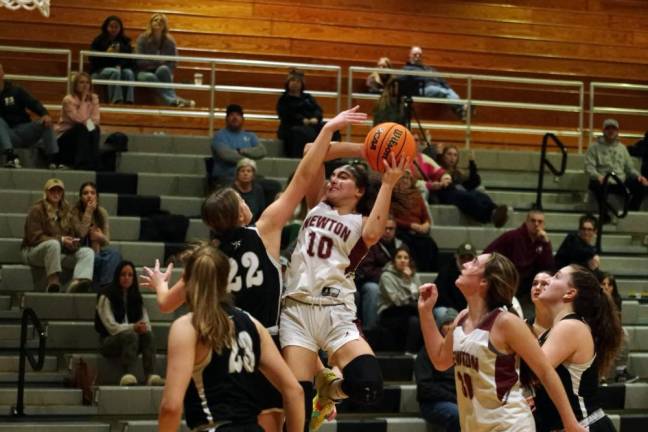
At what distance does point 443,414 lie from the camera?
9086 mm

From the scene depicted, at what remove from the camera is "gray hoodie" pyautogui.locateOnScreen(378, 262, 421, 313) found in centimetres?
995

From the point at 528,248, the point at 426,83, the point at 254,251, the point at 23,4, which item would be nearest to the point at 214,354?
the point at 254,251

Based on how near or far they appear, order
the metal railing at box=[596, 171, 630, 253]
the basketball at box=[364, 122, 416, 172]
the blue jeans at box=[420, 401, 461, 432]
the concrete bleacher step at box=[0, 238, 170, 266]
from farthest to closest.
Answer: the metal railing at box=[596, 171, 630, 253] → the concrete bleacher step at box=[0, 238, 170, 266] → the blue jeans at box=[420, 401, 461, 432] → the basketball at box=[364, 122, 416, 172]

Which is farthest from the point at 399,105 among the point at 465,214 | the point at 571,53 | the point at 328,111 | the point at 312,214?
the point at 312,214

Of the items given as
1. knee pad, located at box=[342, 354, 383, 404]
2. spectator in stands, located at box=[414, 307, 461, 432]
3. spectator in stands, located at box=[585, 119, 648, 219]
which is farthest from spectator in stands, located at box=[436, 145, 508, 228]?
knee pad, located at box=[342, 354, 383, 404]

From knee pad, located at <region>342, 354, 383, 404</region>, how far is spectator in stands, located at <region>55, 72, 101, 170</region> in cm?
625

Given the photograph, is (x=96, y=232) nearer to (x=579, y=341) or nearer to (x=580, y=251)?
(x=580, y=251)

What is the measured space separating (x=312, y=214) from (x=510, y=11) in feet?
35.8

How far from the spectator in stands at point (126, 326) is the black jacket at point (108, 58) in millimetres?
4233

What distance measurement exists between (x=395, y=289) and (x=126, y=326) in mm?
2197

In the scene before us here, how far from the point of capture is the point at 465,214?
12.2 metres

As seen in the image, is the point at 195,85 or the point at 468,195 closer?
the point at 468,195

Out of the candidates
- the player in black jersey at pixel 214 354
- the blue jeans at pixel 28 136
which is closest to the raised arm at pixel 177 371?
the player in black jersey at pixel 214 354

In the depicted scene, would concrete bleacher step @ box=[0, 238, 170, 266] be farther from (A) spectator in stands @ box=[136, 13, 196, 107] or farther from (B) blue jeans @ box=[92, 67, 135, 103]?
→ (A) spectator in stands @ box=[136, 13, 196, 107]
